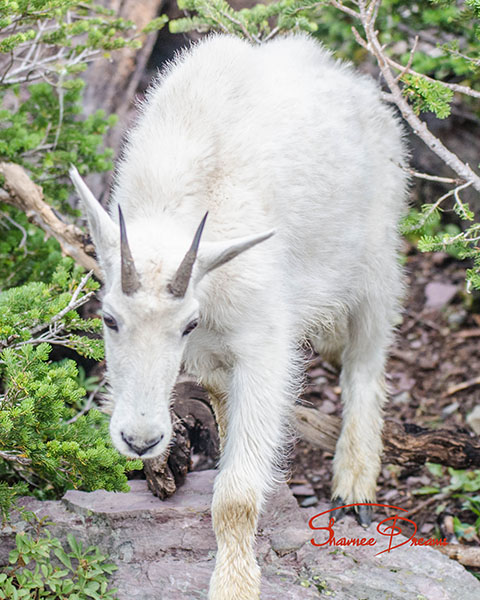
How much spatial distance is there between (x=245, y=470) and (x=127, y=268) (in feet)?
4.90

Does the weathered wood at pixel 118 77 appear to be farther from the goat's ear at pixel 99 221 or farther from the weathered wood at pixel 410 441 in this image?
the goat's ear at pixel 99 221

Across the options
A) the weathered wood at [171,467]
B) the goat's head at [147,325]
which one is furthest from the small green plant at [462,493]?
the goat's head at [147,325]

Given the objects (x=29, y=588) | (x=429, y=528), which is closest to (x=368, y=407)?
(x=429, y=528)

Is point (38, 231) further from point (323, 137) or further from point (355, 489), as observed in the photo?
point (355, 489)

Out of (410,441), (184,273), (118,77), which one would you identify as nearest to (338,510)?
(410,441)

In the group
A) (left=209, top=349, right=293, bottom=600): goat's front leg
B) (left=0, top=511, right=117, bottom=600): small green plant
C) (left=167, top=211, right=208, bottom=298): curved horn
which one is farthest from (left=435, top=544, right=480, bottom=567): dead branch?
(left=167, top=211, right=208, bottom=298): curved horn

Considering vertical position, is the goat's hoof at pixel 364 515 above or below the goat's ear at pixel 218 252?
below

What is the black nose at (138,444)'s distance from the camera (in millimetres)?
3176

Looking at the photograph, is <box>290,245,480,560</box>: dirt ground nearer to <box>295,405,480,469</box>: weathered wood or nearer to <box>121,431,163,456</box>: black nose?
<box>295,405,480,469</box>: weathered wood

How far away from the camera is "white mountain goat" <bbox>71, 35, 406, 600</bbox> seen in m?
3.29

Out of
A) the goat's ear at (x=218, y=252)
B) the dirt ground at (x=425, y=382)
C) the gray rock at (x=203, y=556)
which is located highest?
the goat's ear at (x=218, y=252)

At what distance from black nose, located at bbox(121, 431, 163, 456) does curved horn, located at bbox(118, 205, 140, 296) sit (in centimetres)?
64

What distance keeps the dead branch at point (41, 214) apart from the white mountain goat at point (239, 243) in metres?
1.06

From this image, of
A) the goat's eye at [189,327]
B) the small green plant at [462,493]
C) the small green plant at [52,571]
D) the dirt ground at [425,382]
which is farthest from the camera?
the dirt ground at [425,382]
